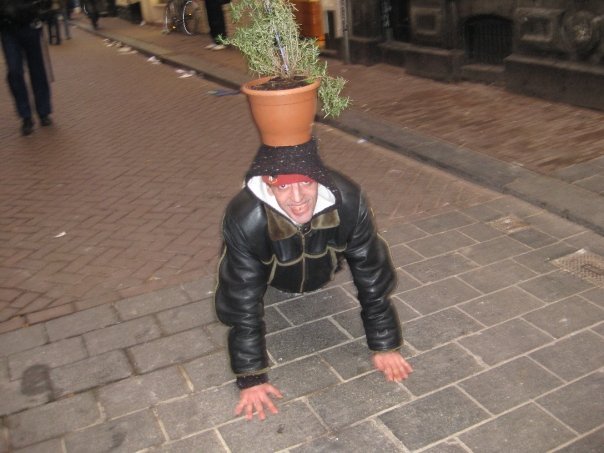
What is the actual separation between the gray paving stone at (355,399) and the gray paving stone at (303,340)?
34 cm

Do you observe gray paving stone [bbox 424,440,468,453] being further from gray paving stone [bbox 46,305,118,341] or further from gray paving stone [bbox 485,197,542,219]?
gray paving stone [bbox 485,197,542,219]

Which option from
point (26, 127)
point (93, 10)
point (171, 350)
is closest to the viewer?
point (171, 350)

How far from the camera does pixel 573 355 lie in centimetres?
305

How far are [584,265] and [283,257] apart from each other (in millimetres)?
2034

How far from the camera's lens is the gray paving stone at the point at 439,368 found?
295 cm

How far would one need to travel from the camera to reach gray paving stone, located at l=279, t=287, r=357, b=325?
3.57 metres

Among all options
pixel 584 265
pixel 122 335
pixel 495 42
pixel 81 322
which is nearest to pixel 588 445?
pixel 584 265

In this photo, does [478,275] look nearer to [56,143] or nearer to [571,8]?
[571,8]

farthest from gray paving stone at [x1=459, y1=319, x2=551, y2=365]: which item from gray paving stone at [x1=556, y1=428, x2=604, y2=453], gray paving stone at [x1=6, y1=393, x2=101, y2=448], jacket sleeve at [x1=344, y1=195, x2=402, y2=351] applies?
gray paving stone at [x1=6, y1=393, x2=101, y2=448]

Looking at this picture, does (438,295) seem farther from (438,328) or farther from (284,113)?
(284,113)

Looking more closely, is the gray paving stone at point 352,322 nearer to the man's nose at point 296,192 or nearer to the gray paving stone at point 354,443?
the gray paving stone at point 354,443

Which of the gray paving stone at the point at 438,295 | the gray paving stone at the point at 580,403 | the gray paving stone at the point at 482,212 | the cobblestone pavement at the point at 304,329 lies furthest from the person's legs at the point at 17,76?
the gray paving stone at the point at 580,403

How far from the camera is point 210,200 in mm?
5348

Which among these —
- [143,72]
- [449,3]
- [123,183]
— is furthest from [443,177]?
[143,72]
